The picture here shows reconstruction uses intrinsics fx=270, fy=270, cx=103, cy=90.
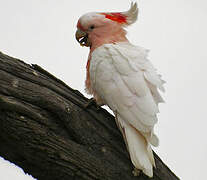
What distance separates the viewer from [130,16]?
2865mm

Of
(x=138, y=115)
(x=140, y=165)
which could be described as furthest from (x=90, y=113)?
(x=140, y=165)

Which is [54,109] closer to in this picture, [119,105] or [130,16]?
[119,105]

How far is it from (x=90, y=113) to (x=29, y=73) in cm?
57

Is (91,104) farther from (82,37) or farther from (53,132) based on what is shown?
(82,37)

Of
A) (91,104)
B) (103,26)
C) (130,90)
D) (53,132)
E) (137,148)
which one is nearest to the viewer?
(53,132)

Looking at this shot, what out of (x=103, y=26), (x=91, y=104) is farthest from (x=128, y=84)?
(x=103, y=26)

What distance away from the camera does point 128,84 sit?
2164mm

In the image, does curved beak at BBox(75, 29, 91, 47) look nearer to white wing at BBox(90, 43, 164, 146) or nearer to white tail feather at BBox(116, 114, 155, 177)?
white wing at BBox(90, 43, 164, 146)

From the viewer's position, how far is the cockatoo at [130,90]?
6.59 feet

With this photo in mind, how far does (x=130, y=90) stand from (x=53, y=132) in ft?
2.27

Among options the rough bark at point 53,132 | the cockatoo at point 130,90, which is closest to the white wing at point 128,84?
the cockatoo at point 130,90

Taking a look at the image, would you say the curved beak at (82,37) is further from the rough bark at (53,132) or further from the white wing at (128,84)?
the rough bark at (53,132)

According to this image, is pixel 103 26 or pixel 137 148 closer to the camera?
pixel 137 148

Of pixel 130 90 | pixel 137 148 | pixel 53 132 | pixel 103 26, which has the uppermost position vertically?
pixel 103 26
